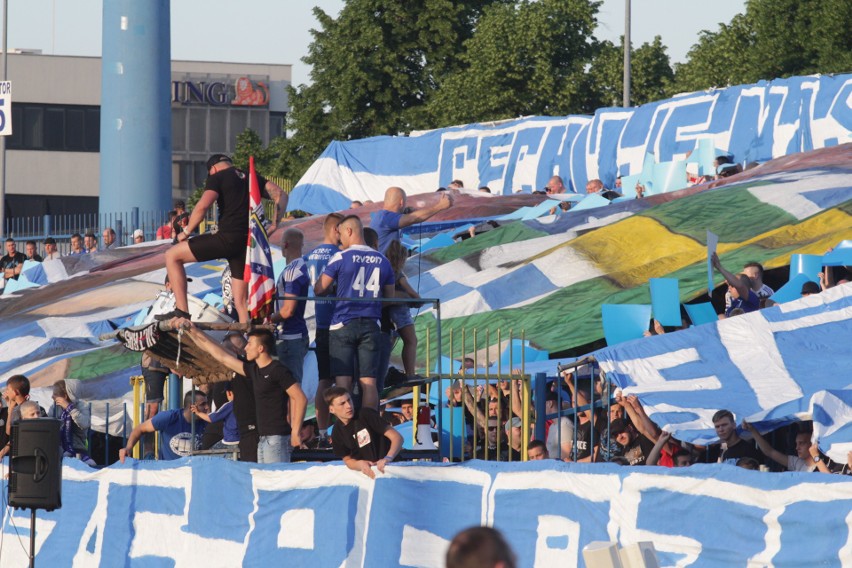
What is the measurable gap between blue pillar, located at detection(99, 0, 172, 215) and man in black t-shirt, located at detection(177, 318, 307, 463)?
887 inches

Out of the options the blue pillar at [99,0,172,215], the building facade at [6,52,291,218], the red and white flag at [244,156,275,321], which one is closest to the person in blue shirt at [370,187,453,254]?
the red and white flag at [244,156,275,321]

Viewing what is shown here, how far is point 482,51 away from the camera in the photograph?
38812mm

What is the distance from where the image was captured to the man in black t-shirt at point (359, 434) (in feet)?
31.7

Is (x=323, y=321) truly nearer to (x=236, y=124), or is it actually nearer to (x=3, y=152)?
(x=3, y=152)

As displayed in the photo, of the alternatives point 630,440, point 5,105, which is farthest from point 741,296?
point 5,105

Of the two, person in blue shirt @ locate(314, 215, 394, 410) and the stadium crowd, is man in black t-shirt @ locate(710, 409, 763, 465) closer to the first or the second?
the stadium crowd

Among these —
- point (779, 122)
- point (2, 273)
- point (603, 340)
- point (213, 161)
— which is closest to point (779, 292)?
point (603, 340)

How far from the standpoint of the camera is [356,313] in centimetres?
1073

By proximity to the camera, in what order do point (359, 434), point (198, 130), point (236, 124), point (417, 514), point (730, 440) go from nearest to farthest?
point (417, 514)
point (359, 434)
point (730, 440)
point (198, 130)
point (236, 124)

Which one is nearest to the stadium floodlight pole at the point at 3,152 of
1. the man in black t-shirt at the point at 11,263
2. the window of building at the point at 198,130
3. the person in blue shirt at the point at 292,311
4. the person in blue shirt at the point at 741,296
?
the man in black t-shirt at the point at 11,263

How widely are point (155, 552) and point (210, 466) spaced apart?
0.95 meters

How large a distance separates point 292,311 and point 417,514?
89.7 inches

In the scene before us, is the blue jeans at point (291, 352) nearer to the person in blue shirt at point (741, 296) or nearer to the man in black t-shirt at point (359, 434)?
the man in black t-shirt at point (359, 434)

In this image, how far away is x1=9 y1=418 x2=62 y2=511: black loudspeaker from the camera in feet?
34.8
